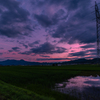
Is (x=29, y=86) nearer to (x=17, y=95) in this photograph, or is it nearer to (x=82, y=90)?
(x=17, y=95)

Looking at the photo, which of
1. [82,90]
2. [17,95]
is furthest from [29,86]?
[82,90]

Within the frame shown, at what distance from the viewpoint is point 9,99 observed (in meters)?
6.94

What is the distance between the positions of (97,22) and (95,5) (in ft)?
40.8

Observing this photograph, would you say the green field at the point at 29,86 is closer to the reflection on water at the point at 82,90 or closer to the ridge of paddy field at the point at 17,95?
the ridge of paddy field at the point at 17,95

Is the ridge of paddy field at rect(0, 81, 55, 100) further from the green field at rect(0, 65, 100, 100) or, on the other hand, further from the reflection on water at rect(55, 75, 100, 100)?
the reflection on water at rect(55, 75, 100, 100)

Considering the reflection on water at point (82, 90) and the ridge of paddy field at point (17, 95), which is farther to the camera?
the reflection on water at point (82, 90)

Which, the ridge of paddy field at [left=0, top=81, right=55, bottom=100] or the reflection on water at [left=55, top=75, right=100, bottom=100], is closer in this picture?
the ridge of paddy field at [left=0, top=81, right=55, bottom=100]

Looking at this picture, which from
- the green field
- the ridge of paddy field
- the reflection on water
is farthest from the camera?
the reflection on water

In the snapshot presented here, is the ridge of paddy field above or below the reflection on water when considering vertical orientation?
above

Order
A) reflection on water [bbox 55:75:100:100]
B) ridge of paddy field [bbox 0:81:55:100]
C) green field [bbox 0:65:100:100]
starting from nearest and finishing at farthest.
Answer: ridge of paddy field [bbox 0:81:55:100]
green field [bbox 0:65:100:100]
reflection on water [bbox 55:75:100:100]

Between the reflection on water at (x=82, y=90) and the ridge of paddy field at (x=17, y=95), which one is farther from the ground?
the ridge of paddy field at (x=17, y=95)

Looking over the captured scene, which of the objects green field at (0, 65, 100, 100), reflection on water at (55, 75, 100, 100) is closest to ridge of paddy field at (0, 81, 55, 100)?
green field at (0, 65, 100, 100)

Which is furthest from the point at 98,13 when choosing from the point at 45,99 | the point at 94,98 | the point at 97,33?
the point at 45,99

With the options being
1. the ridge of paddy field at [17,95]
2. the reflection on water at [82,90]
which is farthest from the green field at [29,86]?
the reflection on water at [82,90]
